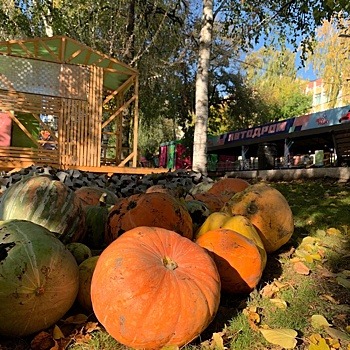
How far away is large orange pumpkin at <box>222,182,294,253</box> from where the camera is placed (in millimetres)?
3402

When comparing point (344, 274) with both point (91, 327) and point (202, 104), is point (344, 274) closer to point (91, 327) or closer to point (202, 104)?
point (91, 327)

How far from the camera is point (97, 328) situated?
216cm

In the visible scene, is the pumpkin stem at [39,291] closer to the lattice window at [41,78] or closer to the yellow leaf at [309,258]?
the yellow leaf at [309,258]

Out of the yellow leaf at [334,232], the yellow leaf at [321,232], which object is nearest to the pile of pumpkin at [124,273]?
the yellow leaf at [321,232]

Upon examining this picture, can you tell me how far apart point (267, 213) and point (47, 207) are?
192cm

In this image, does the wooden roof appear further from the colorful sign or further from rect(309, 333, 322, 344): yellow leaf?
the colorful sign

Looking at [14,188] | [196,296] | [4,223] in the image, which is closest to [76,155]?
[14,188]

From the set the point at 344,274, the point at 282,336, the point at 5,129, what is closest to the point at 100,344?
the point at 282,336

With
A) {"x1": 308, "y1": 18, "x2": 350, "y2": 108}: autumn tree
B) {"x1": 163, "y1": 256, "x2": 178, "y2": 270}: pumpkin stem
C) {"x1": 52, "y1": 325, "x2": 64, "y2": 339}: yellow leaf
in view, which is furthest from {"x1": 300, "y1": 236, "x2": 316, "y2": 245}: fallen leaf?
{"x1": 308, "y1": 18, "x2": 350, "y2": 108}: autumn tree

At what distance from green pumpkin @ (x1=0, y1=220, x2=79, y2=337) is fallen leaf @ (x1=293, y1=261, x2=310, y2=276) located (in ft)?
6.14

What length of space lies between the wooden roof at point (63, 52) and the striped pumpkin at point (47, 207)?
24.4ft

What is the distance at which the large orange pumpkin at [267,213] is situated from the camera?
11.2ft

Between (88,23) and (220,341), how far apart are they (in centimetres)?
1434

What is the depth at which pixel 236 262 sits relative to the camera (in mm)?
2617
